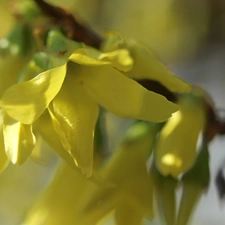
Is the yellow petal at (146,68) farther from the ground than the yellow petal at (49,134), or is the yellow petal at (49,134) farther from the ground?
the yellow petal at (146,68)

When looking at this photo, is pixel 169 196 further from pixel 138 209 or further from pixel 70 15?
pixel 70 15

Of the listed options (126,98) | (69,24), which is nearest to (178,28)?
(69,24)

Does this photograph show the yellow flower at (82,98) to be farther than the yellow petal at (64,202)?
No

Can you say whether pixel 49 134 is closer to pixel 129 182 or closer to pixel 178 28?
pixel 129 182

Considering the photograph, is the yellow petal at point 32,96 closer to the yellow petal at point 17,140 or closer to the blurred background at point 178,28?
the yellow petal at point 17,140

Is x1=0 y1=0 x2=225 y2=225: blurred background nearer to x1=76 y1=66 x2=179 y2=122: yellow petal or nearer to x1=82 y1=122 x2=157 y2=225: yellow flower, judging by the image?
x1=82 y1=122 x2=157 y2=225: yellow flower

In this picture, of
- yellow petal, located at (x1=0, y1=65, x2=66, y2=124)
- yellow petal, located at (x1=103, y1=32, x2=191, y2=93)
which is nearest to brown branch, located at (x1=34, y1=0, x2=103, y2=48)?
yellow petal, located at (x1=103, y1=32, x2=191, y2=93)

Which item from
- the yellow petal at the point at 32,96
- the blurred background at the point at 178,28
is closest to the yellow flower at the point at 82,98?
the yellow petal at the point at 32,96
